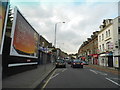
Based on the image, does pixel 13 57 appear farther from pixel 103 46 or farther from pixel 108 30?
pixel 103 46

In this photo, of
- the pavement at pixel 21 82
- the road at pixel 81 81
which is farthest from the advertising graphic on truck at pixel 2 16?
the road at pixel 81 81

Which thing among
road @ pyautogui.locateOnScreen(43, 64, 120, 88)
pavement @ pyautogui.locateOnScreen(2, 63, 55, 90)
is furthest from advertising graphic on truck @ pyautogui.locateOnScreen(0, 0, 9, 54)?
road @ pyautogui.locateOnScreen(43, 64, 120, 88)

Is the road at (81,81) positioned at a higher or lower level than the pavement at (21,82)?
lower

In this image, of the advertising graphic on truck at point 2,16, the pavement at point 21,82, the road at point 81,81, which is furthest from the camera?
the advertising graphic on truck at point 2,16

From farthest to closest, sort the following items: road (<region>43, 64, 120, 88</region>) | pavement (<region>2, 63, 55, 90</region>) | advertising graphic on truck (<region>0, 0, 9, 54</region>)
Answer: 1. advertising graphic on truck (<region>0, 0, 9, 54</region>)
2. road (<region>43, 64, 120, 88</region>)
3. pavement (<region>2, 63, 55, 90</region>)

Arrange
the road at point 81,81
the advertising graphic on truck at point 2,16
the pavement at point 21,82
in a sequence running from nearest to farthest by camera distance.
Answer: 1. the pavement at point 21,82
2. the road at point 81,81
3. the advertising graphic on truck at point 2,16

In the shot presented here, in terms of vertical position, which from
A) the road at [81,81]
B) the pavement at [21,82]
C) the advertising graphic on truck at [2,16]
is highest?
the advertising graphic on truck at [2,16]

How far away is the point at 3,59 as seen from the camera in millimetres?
10438

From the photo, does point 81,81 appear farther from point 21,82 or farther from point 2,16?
point 2,16

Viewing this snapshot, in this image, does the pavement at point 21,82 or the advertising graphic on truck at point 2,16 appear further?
the advertising graphic on truck at point 2,16

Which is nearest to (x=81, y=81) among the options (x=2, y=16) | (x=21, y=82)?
(x=21, y=82)

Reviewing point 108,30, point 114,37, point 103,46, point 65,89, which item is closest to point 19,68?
point 65,89

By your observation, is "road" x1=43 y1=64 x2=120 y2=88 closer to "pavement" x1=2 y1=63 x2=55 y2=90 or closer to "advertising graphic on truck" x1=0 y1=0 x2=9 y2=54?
"pavement" x1=2 y1=63 x2=55 y2=90

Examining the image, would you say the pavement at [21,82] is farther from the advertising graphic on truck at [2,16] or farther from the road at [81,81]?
the advertising graphic on truck at [2,16]
